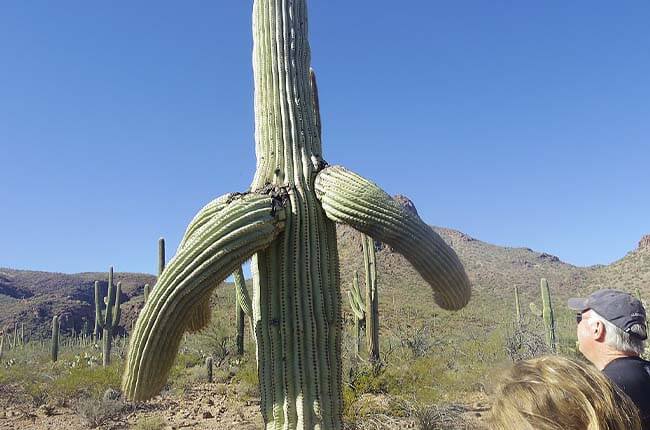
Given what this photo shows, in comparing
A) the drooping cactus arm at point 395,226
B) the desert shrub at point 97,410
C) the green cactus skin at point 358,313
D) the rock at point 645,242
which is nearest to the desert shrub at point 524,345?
the green cactus skin at point 358,313

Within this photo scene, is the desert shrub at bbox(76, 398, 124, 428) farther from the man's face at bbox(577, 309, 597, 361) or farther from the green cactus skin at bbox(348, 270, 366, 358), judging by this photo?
the man's face at bbox(577, 309, 597, 361)

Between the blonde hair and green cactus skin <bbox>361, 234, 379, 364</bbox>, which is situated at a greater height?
green cactus skin <bbox>361, 234, 379, 364</bbox>

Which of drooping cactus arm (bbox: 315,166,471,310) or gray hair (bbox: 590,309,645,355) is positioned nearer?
gray hair (bbox: 590,309,645,355)

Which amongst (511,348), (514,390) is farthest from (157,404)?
(514,390)

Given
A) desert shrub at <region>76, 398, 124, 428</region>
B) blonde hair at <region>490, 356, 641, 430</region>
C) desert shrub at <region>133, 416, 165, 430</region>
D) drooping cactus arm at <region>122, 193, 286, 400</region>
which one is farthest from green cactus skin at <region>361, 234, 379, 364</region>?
blonde hair at <region>490, 356, 641, 430</region>

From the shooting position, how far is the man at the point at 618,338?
7.82 feet

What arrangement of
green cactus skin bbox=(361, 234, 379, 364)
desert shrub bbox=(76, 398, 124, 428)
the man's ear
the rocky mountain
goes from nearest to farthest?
1. the man's ear
2. desert shrub bbox=(76, 398, 124, 428)
3. green cactus skin bbox=(361, 234, 379, 364)
4. the rocky mountain

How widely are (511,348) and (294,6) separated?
43.5 feet

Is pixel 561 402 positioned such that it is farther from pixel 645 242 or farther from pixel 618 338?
pixel 645 242

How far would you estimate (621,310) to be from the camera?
2.45m

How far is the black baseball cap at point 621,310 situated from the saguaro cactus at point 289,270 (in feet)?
2.39

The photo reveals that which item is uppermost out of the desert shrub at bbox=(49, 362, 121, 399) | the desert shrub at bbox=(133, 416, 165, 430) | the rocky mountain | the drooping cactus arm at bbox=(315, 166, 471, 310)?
the rocky mountain

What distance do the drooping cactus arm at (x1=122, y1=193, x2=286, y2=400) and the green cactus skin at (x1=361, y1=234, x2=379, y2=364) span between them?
888 cm

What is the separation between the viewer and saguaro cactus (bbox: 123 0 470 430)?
2.71 m
